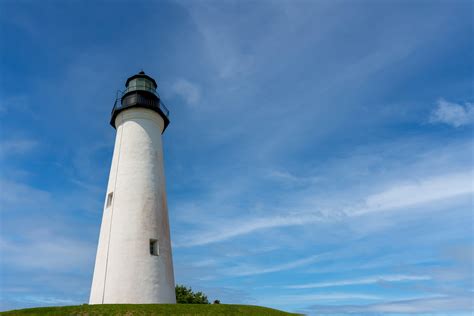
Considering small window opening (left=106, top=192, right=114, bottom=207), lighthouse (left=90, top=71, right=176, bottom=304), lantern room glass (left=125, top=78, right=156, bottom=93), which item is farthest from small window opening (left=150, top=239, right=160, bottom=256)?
lantern room glass (left=125, top=78, right=156, bottom=93)

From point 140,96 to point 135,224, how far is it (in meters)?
8.24

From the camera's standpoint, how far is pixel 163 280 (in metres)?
17.6

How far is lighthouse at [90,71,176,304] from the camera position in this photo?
55.5 ft

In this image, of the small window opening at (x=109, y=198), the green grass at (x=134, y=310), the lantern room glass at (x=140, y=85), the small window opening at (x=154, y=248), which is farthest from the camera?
the lantern room glass at (x=140, y=85)

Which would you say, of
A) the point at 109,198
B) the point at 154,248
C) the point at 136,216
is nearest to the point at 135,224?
the point at 136,216

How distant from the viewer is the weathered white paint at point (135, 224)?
55.4ft

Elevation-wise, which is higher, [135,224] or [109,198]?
[109,198]

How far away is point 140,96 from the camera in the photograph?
850 inches

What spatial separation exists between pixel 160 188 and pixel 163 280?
5116 millimetres

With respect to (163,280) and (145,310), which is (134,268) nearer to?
(163,280)

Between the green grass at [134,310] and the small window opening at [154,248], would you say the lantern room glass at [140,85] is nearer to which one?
the small window opening at [154,248]

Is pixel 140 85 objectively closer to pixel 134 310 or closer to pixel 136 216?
pixel 136 216

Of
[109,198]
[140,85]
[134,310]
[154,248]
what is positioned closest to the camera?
[134,310]

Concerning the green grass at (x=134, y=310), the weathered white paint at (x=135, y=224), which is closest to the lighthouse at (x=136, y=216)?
the weathered white paint at (x=135, y=224)
